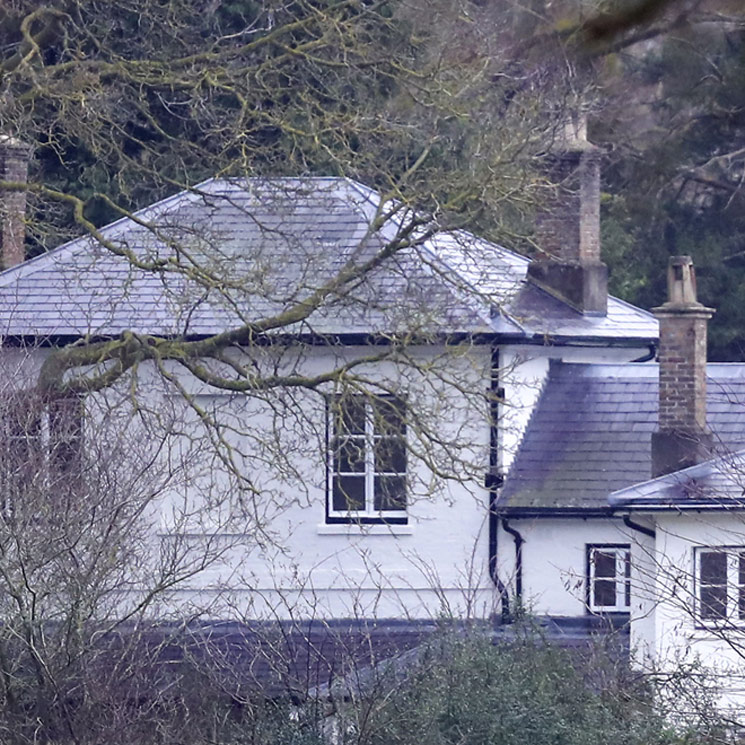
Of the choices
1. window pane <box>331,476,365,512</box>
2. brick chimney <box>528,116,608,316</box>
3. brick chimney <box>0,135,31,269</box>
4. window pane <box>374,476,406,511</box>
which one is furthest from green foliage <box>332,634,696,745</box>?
brick chimney <box>0,135,31,269</box>

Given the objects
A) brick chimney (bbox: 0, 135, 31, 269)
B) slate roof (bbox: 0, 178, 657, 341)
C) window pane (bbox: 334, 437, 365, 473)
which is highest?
brick chimney (bbox: 0, 135, 31, 269)

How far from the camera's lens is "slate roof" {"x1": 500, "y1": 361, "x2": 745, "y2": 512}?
15.4 m

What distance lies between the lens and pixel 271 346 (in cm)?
1415

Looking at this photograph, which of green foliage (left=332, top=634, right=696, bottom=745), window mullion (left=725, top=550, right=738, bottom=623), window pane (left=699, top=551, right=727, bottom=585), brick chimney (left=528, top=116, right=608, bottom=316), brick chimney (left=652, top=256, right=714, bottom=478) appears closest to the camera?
window mullion (left=725, top=550, right=738, bottom=623)

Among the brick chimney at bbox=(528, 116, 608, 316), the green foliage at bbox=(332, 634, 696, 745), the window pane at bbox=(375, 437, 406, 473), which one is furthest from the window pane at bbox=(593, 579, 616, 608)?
the green foliage at bbox=(332, 634, 696, 745)

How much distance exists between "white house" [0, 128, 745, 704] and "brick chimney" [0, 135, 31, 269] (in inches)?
31.2

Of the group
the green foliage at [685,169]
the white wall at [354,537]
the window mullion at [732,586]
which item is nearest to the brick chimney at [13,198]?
the white wall at [354,537]

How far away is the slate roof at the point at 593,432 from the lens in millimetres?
15414

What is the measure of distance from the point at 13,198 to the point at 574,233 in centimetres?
689

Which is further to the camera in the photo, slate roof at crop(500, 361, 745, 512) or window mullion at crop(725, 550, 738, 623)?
slate roof at crop(500, 361, 745, 512)

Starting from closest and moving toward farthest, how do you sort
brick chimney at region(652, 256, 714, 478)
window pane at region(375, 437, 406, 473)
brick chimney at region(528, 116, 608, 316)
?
window pane at region(375, 437, 406, 473) → brick chimney at region(652, 256, 714, 478) → brick chimney at region(528, 116, 608, 316)

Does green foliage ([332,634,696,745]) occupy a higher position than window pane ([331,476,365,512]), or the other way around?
window pane ([331,476,365,512])

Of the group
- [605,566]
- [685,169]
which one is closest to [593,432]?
[605,566]

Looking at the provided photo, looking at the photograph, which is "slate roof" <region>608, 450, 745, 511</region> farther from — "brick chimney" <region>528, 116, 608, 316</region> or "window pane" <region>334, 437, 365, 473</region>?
"brick chimney" <region>528, 116, 608, 316</region>
